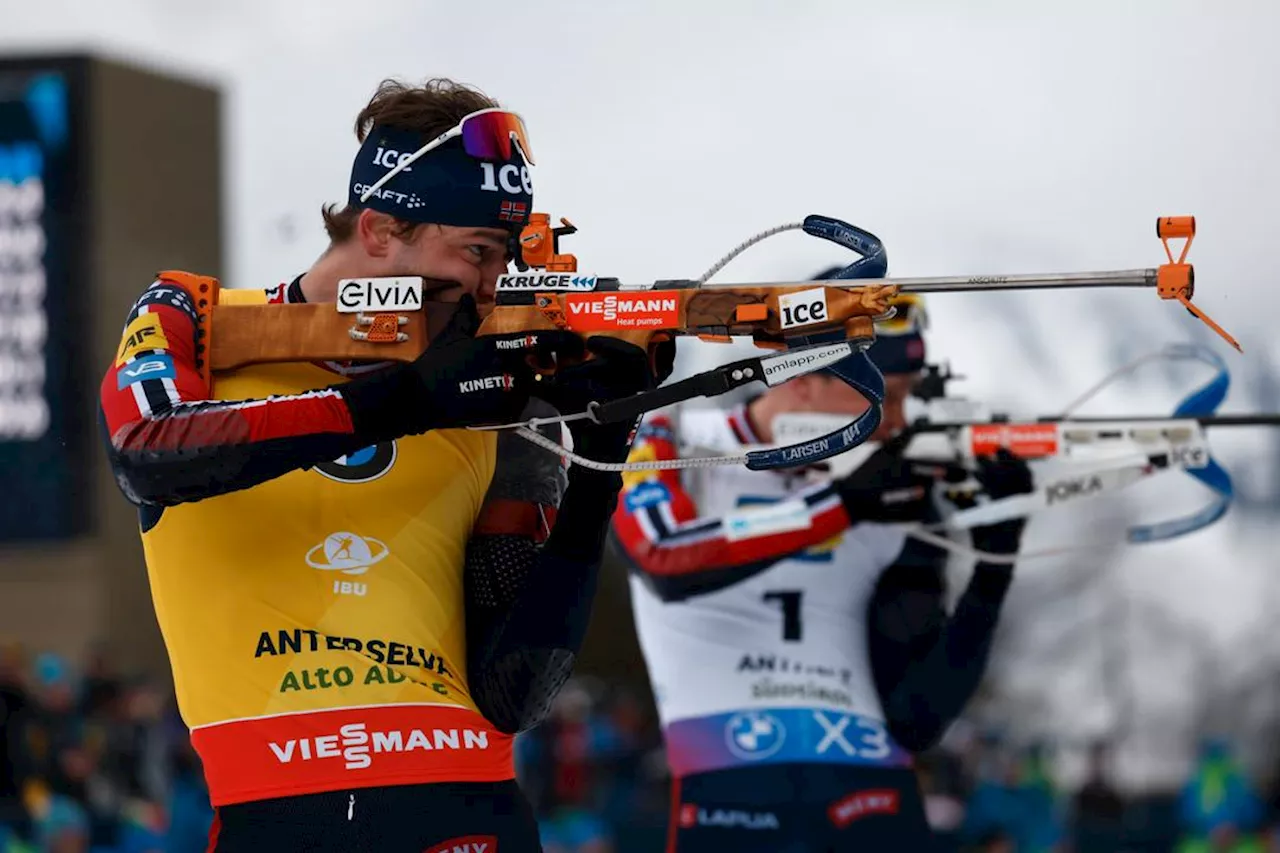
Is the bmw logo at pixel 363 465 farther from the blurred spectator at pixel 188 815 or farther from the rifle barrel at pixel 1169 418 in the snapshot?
the blurred spectator at pixel 188 815

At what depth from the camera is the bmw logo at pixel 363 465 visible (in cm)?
319

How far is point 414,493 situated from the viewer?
3258mm

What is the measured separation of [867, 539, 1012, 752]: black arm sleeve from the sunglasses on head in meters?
2.18

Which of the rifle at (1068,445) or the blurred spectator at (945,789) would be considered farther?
the blurred spectator at (945,789)

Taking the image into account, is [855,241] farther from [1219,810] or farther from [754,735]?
[1219,810]

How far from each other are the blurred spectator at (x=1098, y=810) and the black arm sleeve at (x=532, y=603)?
8.63m

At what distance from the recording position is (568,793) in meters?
13.9

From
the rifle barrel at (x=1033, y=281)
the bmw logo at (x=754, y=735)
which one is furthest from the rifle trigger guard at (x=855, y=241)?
the bmw logo at (x=754, y=735)

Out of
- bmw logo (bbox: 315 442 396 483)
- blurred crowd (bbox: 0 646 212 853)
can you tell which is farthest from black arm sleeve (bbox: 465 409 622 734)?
blurred crowd (bbox: 0 646 212 853)

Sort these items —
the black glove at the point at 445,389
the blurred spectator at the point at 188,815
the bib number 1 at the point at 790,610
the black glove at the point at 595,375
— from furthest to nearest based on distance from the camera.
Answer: the blurred spectator at the point at 188,815 → the bib number 1 at the point at 790,610 → the black glove at the point at 595,375 → the black glove at the point at 445,389


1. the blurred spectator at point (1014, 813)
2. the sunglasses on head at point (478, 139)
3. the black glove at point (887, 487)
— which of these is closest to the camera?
the sunglasses on head at point (478, 139)

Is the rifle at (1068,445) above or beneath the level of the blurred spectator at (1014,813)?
above

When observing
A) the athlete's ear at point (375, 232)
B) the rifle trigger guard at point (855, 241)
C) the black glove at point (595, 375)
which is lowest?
the black glove at point (595, 375)

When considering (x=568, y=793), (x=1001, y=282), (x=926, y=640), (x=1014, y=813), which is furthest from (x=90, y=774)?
(x=1001, y=282)
